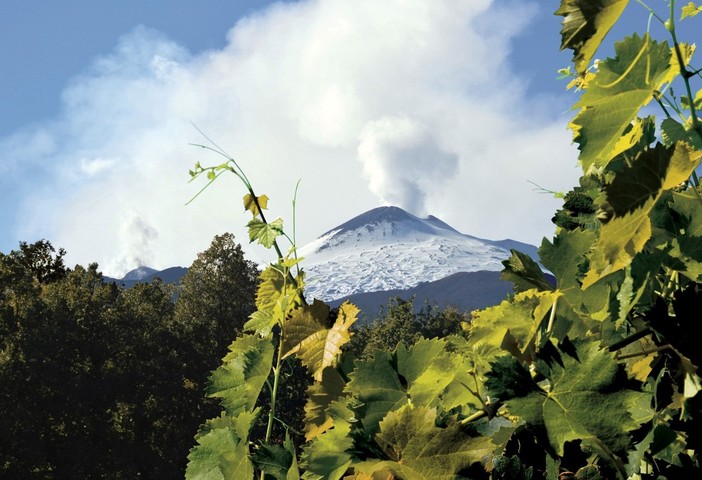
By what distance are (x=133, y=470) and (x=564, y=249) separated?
23677mm

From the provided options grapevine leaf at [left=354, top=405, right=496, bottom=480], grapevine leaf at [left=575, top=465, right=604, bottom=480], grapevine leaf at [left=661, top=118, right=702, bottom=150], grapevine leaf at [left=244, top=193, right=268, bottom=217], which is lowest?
grapevine leaf at [left=575, top=465, right=604, bottom=480]

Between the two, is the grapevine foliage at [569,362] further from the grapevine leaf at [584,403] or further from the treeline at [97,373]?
the treeline at [97,373]

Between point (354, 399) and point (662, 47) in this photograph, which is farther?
point (354, 399)

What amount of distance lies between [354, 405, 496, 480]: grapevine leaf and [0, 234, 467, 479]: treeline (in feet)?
64.8

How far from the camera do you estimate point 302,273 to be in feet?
3.05

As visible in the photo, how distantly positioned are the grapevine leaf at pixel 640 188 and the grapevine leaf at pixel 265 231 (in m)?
0.51

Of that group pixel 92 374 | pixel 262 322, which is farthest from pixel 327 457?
pixel 92 374

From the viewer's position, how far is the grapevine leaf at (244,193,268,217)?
1028mm

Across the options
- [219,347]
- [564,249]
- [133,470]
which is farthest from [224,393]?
[219,347]

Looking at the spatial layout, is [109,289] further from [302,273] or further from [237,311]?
[302,273]

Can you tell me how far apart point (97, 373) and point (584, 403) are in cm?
2510

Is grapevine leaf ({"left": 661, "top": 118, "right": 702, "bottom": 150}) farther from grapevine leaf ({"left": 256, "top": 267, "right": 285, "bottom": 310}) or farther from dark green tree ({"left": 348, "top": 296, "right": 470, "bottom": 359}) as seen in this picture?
dark green tree ({"left": 348, "top": 296, "right": 470, "bottom": 359})

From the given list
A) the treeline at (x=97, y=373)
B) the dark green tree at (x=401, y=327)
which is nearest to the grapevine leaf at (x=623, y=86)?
the treeline at (x=97, y=373)

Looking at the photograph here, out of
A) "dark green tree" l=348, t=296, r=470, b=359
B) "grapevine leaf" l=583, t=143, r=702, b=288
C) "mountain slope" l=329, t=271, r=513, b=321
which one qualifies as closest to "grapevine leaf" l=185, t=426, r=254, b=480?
"grapevine leaf" l=583, t=143, r=702, b=288
